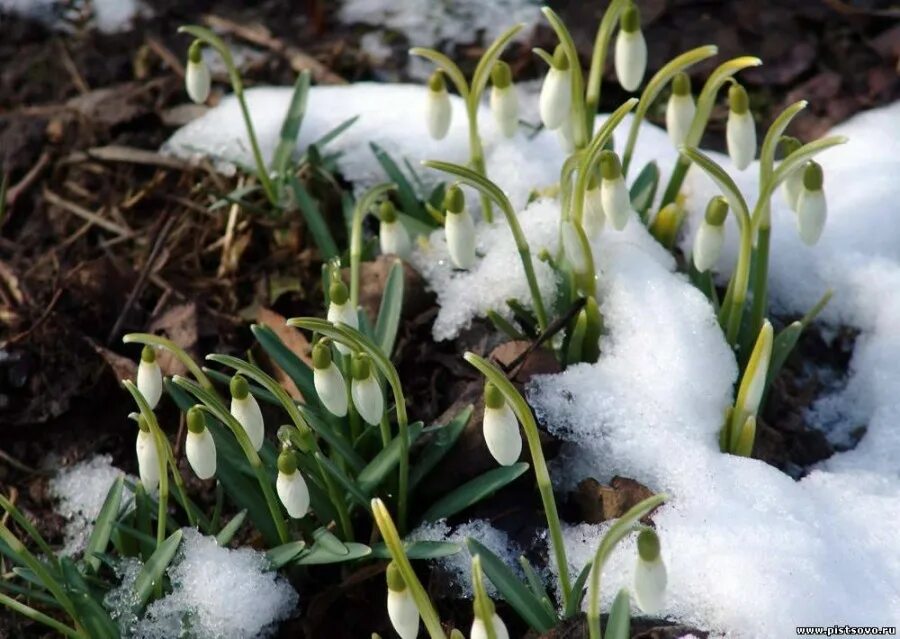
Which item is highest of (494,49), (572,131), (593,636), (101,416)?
(494,49)

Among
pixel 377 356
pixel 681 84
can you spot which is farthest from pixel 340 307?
pixel 681 84

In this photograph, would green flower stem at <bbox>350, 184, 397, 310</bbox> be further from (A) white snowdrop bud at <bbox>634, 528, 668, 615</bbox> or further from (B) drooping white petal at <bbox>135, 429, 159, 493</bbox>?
(A) white snowdrop bud at <bbox>634, 528, 668, 615</bbox>

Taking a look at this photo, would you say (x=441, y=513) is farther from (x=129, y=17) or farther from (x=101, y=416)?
(x=129, y=17)

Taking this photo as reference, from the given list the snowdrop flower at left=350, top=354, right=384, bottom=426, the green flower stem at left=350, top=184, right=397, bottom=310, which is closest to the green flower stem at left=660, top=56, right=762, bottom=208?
the green flower stem at left=350, top=184, right=397, bottom=310

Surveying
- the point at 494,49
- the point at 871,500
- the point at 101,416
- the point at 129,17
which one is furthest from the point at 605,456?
the point at 129,17

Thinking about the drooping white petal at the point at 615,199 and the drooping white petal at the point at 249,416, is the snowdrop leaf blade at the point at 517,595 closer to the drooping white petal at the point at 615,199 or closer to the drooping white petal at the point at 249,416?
the drooping white petal at the point at 249,416
